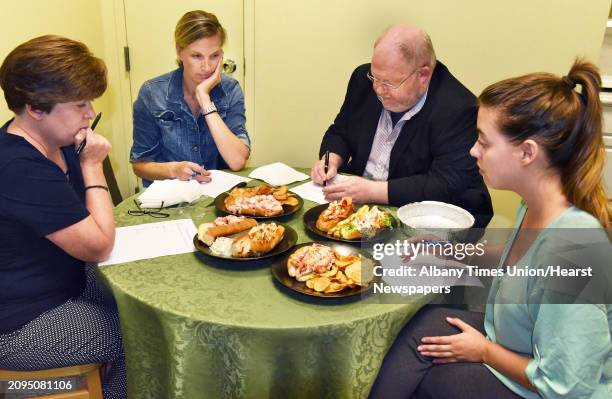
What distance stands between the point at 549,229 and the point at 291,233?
69cm

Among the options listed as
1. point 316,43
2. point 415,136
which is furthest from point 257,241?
point 316,43

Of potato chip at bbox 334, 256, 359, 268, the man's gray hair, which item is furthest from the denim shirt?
potato chip at bbox 334, 256, 359, 268

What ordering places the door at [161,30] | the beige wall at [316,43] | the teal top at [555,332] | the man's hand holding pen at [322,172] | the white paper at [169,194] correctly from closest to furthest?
the teal top at [555,332], the white paper at [169,194], the man's hand holding pen at [322,172], the beige wall at [316,43], the door at [161,30]

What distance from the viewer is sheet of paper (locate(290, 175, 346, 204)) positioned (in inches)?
69.1

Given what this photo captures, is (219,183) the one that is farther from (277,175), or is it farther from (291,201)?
(291,201)

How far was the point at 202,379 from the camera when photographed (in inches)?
42.9

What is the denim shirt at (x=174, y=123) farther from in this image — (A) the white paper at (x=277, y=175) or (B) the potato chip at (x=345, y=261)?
(B) the potato chip at (x=345, y=261)

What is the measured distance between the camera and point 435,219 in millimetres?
1524

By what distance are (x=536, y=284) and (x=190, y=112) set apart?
1575mm

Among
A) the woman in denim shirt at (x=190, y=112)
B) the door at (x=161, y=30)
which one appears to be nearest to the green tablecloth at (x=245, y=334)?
the woman in denim shirt at (x=190, y=112)

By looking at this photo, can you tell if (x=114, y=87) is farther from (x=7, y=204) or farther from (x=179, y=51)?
(x=7, y=204)

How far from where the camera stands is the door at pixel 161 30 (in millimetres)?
2898

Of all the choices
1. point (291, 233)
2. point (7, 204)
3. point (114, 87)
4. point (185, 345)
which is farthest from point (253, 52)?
point (185, 345)

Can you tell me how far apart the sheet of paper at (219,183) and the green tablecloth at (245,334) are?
1.94 ft
